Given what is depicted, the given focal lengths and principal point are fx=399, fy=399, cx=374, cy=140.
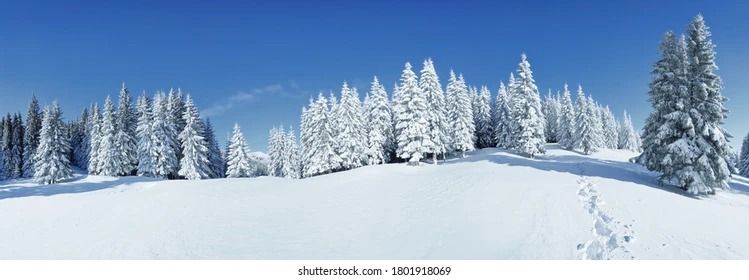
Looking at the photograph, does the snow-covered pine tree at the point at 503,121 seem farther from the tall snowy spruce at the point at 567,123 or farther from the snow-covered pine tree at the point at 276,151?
the snow-covered pine tree at the point at 276,151

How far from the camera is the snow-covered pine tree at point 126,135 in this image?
173 ft

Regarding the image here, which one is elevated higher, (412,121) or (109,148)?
(412,121)

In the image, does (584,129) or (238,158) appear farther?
(584,129)

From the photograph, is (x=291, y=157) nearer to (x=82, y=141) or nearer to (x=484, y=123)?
(x=484, y=123)

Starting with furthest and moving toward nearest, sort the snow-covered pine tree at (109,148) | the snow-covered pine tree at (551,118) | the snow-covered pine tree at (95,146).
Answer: the snow-covered pine tree at (551,118) → the snow-covered pine tree at (95,146) → the snow-covered pine tree at (109,148)

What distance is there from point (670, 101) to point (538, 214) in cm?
1593

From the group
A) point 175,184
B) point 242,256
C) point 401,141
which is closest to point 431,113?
point 401,141

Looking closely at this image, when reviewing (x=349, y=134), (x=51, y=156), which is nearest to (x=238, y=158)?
(x=349, y=134)

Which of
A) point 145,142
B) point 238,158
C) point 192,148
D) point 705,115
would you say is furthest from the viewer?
point 238,158

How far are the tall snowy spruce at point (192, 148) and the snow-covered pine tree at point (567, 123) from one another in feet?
189

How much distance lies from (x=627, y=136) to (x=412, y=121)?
84.1m

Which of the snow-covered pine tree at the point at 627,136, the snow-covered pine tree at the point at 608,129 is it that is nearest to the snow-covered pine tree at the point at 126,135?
the snow-covered pine tree at the point at 608,129

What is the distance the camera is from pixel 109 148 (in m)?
52.2

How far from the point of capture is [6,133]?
7244 centimetres
